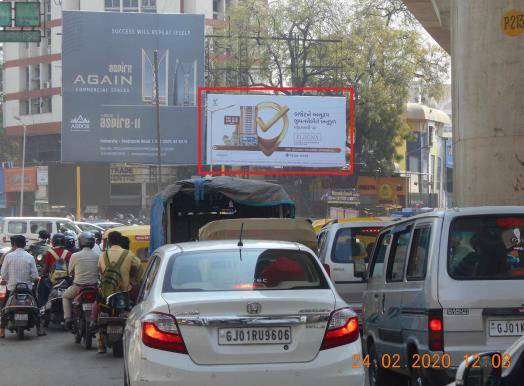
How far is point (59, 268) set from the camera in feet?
50.8

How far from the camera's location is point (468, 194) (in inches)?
670

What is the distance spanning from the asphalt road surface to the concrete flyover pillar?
278 inches

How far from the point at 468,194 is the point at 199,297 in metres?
11.1

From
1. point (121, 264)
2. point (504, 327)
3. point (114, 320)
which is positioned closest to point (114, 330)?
point (114, 320)

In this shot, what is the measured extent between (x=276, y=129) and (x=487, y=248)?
35.6 m

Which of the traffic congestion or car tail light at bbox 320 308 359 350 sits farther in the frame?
car tail light at bbox 320 308 359 350

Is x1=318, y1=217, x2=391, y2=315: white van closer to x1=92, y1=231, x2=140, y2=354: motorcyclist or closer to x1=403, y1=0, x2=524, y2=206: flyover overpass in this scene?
x1=92, y1=231, x2=140, y2=354: motorcyclist

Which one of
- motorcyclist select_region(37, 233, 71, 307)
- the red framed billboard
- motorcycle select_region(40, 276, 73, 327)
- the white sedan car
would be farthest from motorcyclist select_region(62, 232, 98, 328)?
the red framed billboard

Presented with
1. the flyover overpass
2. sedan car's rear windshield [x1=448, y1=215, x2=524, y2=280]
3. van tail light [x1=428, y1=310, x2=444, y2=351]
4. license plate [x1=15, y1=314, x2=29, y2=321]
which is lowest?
license plate [x1=15, y1=314, x2=29, y2=321]

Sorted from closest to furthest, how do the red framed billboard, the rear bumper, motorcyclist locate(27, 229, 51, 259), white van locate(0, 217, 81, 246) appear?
the rear bumper < motorcyclist locate(27, 229, 51, 259) < white van locate(0, 217, 81, 246) < the red framed billboard

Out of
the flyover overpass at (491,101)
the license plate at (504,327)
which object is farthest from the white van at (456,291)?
the flyover overpass at (491,101)

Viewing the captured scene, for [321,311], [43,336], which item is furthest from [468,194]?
[321,311]

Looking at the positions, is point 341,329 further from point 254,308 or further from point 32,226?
point 32,226

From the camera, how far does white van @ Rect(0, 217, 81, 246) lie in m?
30.8
